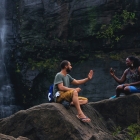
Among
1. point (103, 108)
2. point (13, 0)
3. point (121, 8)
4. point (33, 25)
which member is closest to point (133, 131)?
point (103, 108)

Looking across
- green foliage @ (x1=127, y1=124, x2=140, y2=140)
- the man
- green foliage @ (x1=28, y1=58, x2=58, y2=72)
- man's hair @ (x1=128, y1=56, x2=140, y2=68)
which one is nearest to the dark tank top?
man's hair @ (x1=128, y1=56, x2=140, y2=68)

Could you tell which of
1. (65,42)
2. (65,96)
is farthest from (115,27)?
(65,96)

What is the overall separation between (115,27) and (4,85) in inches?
301

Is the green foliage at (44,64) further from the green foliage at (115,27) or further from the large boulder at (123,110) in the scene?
the large boulder at (123,110)

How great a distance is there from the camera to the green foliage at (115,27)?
18.5 m

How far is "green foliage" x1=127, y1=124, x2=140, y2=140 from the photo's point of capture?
6776 millimetres

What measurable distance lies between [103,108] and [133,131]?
1.16 m

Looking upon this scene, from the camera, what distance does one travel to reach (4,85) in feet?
67.5

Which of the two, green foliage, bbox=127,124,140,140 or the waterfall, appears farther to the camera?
the waterfall

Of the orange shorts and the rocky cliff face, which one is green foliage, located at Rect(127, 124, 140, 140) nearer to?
the rocky cliff face

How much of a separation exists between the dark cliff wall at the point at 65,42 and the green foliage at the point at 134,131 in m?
10.3

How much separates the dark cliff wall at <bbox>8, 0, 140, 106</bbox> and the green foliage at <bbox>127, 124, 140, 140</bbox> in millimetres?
10301

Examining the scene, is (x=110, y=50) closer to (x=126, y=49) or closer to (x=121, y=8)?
(x=126, y=49)

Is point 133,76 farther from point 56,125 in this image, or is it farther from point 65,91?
point 56,125
